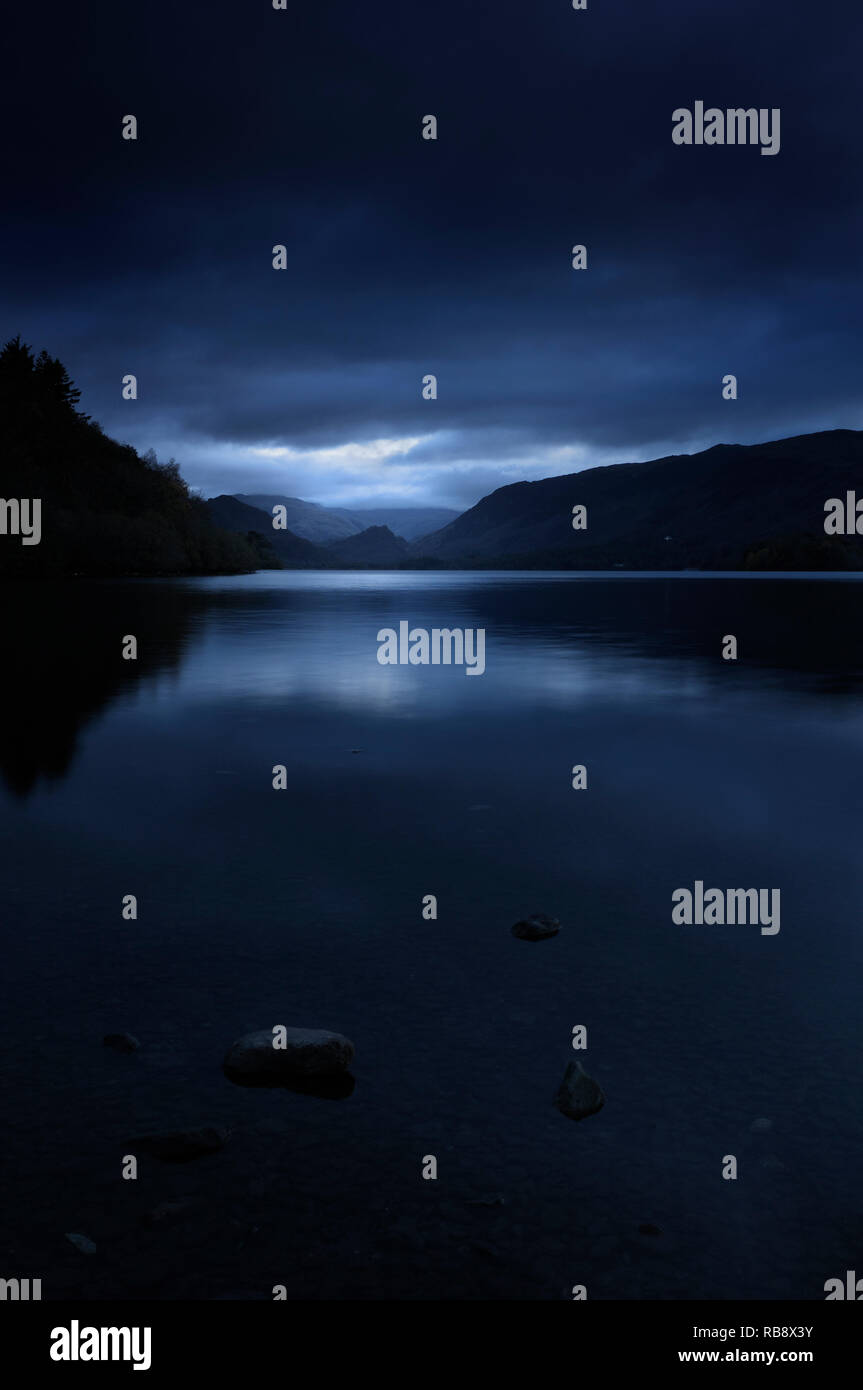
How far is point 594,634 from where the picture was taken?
48781mm

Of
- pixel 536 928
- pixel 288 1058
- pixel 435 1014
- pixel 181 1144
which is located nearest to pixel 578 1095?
pixel 435 1014

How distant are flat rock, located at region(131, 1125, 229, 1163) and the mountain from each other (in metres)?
123

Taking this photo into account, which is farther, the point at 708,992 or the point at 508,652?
the point at 508,652

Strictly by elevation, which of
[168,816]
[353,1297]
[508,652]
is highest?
[508,652]

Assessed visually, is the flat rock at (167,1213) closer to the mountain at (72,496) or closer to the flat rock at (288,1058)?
the flat rock at (288,1058)

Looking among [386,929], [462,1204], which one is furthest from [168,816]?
[462,1204]

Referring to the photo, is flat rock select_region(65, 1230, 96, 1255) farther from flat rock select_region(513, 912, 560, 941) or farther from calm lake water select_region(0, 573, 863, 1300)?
flat rock select_region(513, 912, 560, 941)

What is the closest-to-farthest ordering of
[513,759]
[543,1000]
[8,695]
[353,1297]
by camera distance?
[353,1297]
[543,1000]
[513,759]
[8,695]

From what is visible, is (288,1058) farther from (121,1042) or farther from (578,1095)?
Answer: (578,1095)

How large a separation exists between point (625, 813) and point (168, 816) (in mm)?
6150

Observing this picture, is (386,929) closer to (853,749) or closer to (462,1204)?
(462,1204)

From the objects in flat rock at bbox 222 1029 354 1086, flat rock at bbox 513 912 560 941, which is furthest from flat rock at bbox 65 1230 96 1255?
flat rock at bbox 513 912 560 941

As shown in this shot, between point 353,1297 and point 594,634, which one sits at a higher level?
point 594,634

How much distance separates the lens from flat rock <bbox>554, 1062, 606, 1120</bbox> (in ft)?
18.9
